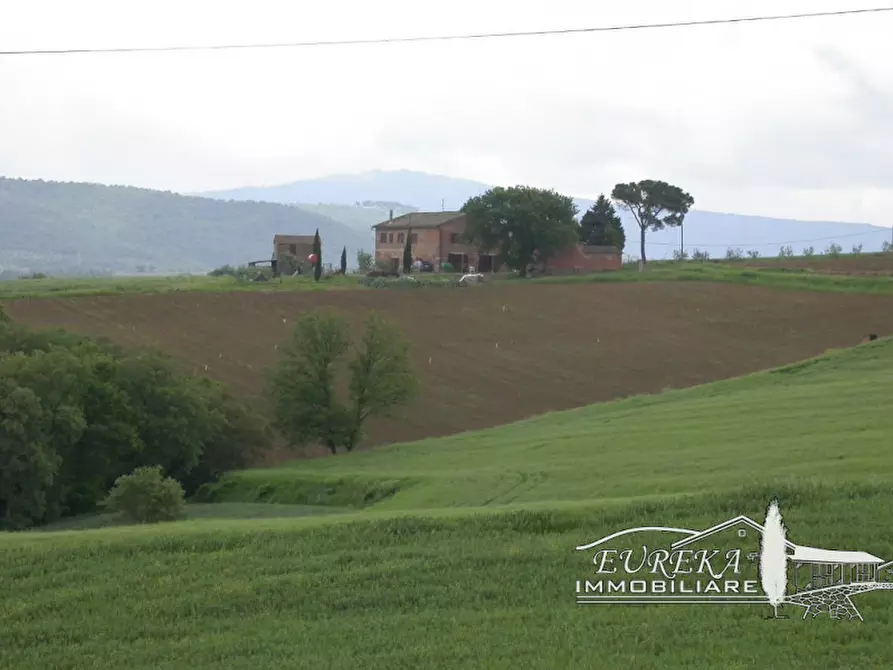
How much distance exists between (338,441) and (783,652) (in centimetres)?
3609

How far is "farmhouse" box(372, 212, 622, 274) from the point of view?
9106 centimetres

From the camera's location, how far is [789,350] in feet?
193

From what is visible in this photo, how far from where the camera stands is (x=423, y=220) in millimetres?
104188

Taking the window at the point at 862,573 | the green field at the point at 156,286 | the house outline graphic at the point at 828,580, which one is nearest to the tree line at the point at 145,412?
the green field at the point at 156,286

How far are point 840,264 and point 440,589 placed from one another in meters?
79.3

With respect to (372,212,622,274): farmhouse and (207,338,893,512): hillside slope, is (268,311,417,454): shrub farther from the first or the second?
(372,212,622,274): farmhouse

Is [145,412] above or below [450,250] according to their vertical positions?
below

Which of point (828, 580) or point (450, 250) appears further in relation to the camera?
point (450, 250)

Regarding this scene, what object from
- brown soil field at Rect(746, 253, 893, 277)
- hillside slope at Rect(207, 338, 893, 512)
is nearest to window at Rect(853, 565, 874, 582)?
hillside slope at Rect(207, 338, 893, 512)

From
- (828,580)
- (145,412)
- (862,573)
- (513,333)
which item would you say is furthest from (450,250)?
(828,580)

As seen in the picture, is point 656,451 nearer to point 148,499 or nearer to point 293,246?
point 148,499

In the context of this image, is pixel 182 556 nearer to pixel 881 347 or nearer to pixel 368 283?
pixel 881 347

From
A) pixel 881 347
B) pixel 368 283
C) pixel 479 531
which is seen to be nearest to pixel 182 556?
pixel 479 531

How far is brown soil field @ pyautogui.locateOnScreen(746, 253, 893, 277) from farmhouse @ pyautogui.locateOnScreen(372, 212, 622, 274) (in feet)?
41.4
